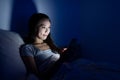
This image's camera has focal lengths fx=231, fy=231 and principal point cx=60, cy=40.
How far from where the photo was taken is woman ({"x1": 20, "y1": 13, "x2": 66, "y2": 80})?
168cm

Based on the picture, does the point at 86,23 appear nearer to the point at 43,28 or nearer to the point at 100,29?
the point at 100,29

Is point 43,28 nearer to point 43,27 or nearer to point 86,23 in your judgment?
point 43,27

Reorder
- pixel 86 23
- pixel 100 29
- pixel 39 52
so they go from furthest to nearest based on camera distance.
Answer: pixel 86 23 → pixel 100 29 → pixel 39 52

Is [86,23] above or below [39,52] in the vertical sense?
above

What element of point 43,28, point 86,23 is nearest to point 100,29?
point 86,23

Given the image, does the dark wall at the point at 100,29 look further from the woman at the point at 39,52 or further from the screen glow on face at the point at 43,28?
the screen glow on face at the point at 43,28

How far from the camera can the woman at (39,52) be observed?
5.50ft

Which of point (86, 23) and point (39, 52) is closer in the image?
point (39, 52)

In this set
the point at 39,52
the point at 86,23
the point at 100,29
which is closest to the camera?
the point at 39,52

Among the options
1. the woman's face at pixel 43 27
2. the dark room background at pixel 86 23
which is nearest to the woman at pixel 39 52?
the woman's face at pixel 43 27

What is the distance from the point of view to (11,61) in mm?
1613

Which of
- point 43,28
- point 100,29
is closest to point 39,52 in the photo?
point 43,28

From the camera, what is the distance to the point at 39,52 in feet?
5.87

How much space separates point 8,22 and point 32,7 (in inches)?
10.9
